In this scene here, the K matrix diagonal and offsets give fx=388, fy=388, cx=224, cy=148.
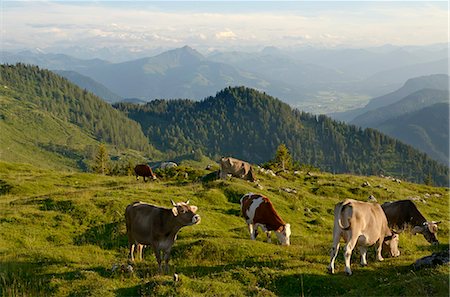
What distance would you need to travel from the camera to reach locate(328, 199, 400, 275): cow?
15734 mm

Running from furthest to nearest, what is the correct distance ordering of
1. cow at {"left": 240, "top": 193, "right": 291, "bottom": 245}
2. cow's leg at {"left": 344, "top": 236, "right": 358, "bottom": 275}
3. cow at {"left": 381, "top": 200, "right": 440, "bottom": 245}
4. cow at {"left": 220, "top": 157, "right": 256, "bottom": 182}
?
cow at {"left": 220, "top": 157, "right": 256, "bottom": 182}, cow at {"left": 381, "top": 200, "right": 440, "bottom": 245}, cow at {"left": 240, "top": 193, "right": 291, "bottom": 245}, cow's leg at {"left": 344, "top": 236, "right": 358, "bottom": 275}

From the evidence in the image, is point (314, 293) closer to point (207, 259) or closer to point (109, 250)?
point (207, 259)

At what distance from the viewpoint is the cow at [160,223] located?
51.5 feet

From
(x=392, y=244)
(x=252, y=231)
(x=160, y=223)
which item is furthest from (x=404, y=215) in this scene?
(x=160, y=223)

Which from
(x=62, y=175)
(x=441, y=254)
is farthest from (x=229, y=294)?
(x=62, y=175)

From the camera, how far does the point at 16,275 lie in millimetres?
15484

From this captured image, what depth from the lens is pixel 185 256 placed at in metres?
18.9

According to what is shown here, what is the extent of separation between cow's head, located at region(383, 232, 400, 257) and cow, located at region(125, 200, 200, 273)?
935 cm

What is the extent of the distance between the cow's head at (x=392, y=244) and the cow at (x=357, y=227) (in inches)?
23.7

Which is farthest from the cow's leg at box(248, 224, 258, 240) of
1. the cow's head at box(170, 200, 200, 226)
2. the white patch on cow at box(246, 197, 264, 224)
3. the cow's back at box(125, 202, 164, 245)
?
the cow's head at box(170, 200, 200, 226)

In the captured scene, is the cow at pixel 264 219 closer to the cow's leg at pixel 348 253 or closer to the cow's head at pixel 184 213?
the cow's leg at pixel 348 253

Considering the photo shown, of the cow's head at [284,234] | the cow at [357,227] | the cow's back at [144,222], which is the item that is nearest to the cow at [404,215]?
the cow at [357,227]

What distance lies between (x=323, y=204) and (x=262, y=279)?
25648mm

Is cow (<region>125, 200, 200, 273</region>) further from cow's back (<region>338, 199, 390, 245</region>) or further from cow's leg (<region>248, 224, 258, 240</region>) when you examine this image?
cow's leg (<region>248, 224, 258, 240</region>)
